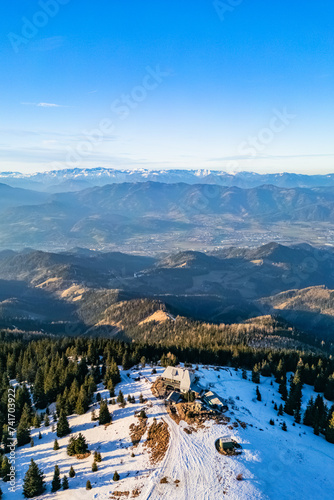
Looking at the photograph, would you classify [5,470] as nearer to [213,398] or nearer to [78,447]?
[78,447]

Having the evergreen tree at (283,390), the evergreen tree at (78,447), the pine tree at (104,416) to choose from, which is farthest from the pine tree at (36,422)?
the evergreen tree at (283,390)

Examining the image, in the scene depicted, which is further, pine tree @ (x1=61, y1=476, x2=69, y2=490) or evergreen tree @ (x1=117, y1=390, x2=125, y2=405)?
evergreen tree @ (x1=117, y1=390, x2=125, y2=405)

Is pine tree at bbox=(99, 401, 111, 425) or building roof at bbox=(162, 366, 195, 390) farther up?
building roof at bbox=(162, 366, 195, 390)

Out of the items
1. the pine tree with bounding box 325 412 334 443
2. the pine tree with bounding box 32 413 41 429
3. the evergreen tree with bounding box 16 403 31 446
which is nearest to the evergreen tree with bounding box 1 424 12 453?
the evergreen tree with bounding box 16 403 31 446

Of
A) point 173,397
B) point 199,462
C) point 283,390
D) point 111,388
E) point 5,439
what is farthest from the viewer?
point 283,390

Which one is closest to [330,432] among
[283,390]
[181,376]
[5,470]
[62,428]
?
[283,390]

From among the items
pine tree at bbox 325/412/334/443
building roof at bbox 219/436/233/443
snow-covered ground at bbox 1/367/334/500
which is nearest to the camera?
snow-covered ground at bbox 1/367/334/500

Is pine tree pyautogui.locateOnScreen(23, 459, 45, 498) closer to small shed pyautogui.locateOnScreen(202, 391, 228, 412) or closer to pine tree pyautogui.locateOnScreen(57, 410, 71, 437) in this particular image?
pine tree pyautogui.locateOnScreen(57, 410, 71, 437)
